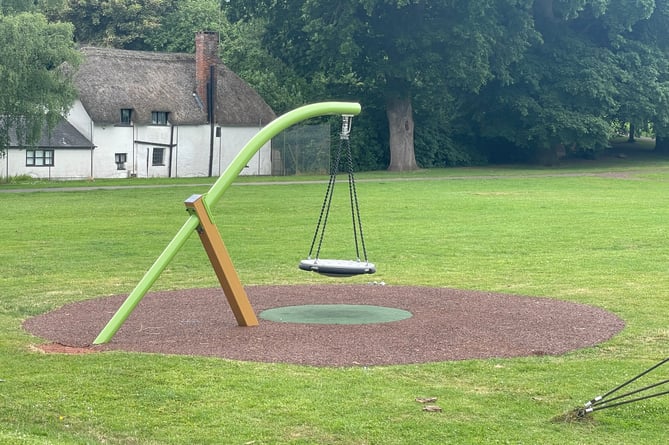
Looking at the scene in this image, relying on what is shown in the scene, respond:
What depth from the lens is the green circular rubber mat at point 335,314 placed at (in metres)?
13.7

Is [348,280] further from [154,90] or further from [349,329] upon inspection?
[154,90]

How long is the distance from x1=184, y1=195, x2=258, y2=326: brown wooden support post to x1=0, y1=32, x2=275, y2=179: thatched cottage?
41.4m

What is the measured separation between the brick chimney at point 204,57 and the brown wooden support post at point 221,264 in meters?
48.4

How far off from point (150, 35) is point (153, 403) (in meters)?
67.1

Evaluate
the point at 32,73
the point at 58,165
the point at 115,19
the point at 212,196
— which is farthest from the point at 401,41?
the point at 212,196

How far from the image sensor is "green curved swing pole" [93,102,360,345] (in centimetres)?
1238

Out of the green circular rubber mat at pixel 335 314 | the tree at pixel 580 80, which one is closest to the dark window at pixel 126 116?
the tree at pixel 580 80

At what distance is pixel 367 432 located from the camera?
857 centimetres

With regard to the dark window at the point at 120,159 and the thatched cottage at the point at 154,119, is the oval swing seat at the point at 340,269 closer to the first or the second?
the thatched cottage at the point at 154,119

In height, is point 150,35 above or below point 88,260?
above

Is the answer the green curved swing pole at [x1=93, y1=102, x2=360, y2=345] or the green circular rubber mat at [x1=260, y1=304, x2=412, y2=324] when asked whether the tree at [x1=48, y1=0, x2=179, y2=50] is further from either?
the green curved swing pole at [x1=93, y1=102, x2=360, y2=345]

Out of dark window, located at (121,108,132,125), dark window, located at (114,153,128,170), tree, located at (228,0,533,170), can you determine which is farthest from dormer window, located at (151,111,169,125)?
tree, located at (228,0,533,170)

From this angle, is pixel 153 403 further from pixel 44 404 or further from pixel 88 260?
pixel 88 260

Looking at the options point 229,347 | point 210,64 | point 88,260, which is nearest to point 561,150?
point 210,64
